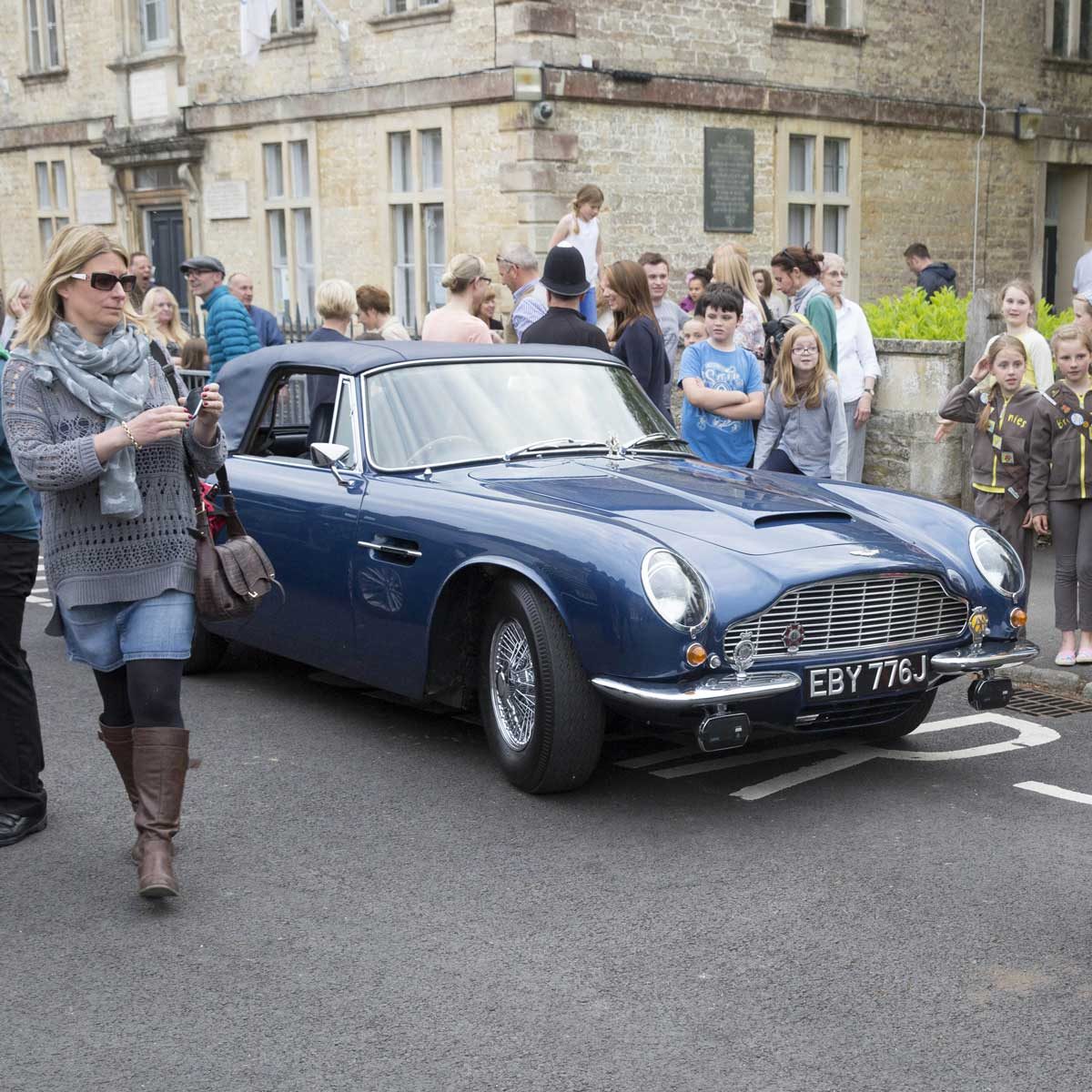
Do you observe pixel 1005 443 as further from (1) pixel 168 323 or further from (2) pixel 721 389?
(1) pixel 168 323

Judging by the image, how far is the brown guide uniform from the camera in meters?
8.04

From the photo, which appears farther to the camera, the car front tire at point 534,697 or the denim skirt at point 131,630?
the car front tire at point 534,697

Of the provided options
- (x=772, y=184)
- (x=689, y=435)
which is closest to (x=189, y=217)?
(x=772, y=184)

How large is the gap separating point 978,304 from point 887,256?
33.3 ft

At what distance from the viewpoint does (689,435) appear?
29.8 ft

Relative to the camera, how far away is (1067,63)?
23.0 metres

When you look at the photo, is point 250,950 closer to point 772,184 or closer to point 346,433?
point 346,433

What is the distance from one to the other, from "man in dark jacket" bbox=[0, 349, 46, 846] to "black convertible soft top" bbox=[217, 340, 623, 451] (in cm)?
192

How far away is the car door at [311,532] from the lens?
674 centimetres

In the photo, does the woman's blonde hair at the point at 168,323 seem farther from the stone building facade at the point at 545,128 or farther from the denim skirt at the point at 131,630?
the denim skirt at the point at 131,630

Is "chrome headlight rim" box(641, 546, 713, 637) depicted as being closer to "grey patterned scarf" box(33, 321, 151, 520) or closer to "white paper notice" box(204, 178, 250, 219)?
"grey patterned scarf" box(33, 321, 151, 520)

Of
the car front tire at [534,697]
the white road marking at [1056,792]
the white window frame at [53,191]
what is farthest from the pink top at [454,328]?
the white window frame at [53,191]

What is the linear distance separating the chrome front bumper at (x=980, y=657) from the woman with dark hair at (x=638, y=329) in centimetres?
373

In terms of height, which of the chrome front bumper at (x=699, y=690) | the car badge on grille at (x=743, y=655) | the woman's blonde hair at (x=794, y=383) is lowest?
the chrome front bumper at (x=699, y=690)
